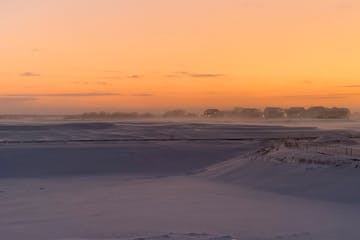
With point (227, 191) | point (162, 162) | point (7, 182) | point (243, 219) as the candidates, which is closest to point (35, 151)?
point (162, 162)

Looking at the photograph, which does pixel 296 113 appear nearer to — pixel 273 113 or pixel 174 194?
pixel 273 113

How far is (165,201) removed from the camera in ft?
73.5

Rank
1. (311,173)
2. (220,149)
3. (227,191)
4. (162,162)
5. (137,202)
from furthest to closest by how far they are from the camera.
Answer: (220,149)
(162,162)
(311,173)
(227,191)
(137,202)

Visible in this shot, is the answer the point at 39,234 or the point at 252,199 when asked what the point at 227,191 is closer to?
the point at 252,199

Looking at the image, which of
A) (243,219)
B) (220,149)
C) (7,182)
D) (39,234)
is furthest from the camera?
(220,149)

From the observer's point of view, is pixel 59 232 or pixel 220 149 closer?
pixel 59 232

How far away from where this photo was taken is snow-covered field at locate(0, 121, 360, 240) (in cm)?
1602

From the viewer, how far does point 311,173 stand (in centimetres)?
2834

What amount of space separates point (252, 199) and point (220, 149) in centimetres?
2420

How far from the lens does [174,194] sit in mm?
24781

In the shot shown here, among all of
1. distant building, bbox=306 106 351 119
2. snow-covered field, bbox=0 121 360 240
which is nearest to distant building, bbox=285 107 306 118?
distant building, bbox=306 106 351 119

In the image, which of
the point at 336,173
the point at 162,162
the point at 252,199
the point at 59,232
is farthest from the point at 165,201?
the point at 162,162

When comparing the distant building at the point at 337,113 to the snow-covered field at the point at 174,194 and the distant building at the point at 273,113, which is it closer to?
the distant building at the point at 273,113

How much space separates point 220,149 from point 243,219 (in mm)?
29864
